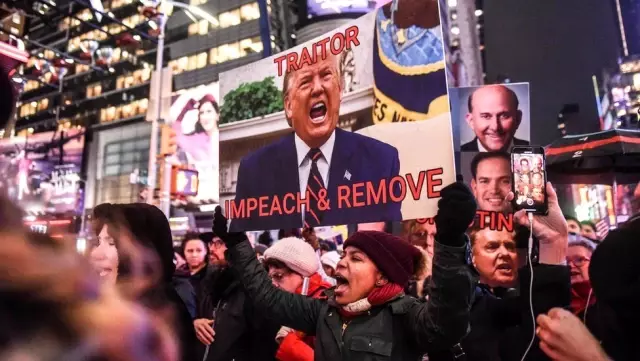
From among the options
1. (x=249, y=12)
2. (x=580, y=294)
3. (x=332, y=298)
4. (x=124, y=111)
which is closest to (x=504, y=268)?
(x=580, y=294)

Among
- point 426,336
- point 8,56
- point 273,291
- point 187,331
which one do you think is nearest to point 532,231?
point 426,336

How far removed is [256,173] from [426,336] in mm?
1737

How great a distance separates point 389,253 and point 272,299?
79 cm

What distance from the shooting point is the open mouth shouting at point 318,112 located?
3436 millimetres

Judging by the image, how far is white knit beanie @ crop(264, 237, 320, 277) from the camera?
13.1ft

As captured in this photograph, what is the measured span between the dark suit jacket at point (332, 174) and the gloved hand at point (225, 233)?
0.23ft

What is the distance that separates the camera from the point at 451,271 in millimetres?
2379

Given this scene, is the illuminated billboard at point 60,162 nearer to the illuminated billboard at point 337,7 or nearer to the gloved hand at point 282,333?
the illuminated billboard at point 337,7

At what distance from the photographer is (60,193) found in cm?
4056

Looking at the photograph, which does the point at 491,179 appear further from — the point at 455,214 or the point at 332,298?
the point at 455,214

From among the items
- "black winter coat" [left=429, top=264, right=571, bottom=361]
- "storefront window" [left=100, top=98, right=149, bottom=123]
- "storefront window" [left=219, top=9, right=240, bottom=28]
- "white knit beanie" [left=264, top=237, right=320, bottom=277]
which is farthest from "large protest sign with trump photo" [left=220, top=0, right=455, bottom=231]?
"storefront window" [left=100, top=98, right=149, bottom=123]

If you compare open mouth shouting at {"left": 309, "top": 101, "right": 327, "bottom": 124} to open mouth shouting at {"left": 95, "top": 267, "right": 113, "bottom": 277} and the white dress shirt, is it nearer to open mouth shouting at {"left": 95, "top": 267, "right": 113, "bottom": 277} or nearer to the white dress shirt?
the white dress shirt

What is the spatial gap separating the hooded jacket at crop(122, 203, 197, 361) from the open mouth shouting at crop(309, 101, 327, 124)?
1142mm

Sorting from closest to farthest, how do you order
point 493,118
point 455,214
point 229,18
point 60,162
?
point 455,214 < point 493,118 < point 60,162 < point 229,18
